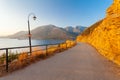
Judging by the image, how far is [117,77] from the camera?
32.8 ft

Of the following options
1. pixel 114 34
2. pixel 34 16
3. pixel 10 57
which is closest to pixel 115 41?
pixel 114 34

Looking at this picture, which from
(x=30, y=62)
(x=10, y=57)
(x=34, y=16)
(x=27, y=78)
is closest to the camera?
(x=27, y=78)

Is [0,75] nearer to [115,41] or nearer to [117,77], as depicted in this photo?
[117,77]

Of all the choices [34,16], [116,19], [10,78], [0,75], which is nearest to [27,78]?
[10,78]

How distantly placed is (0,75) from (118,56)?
307 inches

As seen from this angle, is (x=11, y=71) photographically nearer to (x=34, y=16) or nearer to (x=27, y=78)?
(x=27, y=78)

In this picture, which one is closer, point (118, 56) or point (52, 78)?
point (52, 78)

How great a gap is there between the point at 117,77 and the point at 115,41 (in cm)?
504

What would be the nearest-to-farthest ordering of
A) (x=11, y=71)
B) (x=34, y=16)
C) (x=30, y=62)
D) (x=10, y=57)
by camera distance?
(x=11, y=71) → (x=30, y=62) → (x=10, y=57) → (x=34, y=16)

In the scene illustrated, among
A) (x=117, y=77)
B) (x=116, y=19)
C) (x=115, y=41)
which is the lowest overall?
(x=117, y=77)

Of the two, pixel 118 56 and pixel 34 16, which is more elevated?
pixel 34 16

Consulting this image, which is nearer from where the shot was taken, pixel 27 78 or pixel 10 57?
pixel 27 78

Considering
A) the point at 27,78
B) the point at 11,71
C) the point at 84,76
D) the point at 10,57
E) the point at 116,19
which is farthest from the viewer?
the point at 10,57

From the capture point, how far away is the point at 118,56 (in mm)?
14266
